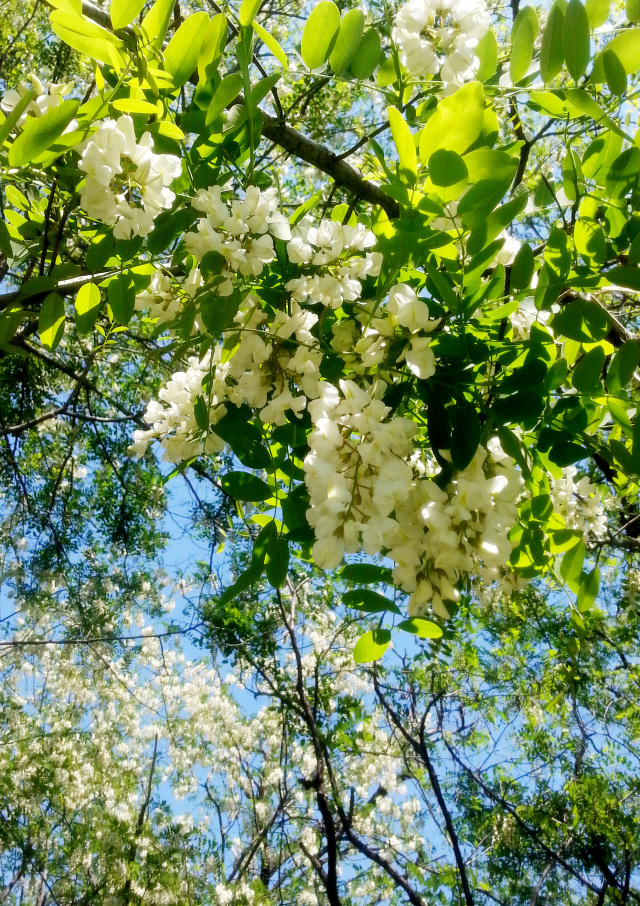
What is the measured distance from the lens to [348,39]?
3.16 ft

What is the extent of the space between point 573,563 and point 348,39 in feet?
2.41

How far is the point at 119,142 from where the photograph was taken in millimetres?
672

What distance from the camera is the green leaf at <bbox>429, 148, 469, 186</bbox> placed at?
0.62m

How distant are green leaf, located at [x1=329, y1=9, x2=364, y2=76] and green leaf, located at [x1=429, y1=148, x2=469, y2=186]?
0.44m

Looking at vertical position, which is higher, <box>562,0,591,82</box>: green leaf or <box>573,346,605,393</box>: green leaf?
<box>562,0,591,82</box>: green leaf

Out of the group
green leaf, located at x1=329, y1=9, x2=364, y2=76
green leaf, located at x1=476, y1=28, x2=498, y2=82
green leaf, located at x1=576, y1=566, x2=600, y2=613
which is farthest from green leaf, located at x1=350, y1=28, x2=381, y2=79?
green leaf, located at x1=576, y1=566, x2=600, y2=613

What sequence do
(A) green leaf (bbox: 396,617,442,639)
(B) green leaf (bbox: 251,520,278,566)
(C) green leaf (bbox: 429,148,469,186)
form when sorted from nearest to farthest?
(C) green leaf (bbox: 429,148,469,186) → (A) green leaf (bbox: 396,617,442,639) → (B) green leaf (bbox: 251,520,278,566)

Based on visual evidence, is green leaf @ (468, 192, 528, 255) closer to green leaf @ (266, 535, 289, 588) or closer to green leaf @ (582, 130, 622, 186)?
green leaf @ (582, 130, 622, 186)

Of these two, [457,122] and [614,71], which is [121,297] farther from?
[614,71]

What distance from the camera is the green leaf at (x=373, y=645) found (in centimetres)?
83

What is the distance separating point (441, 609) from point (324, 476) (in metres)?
0.18

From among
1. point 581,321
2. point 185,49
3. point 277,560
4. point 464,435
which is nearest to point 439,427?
point 464,435

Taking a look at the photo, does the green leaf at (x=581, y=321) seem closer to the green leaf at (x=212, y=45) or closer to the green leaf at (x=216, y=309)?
Answer: the green leaf at (x=216, y=309)

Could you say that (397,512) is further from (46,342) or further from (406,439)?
(46,342)
